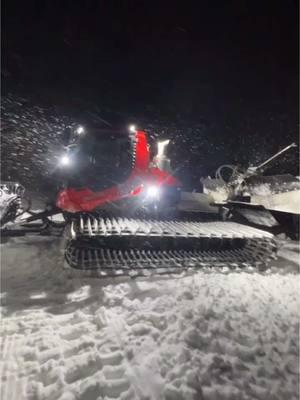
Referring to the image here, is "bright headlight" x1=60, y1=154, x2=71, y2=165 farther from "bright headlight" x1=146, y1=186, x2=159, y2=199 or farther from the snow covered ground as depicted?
the snow covered ground

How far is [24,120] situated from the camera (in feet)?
50.0

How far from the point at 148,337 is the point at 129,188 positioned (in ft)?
10.6

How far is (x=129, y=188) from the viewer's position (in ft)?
16.6

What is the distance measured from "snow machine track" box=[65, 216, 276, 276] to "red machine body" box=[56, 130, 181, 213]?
0.80m

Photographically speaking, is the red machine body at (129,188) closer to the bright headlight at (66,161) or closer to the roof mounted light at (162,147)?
the bright headlight at (66,161)

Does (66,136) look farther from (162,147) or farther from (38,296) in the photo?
(38,296)

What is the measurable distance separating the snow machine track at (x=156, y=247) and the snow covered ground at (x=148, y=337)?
0.69ft

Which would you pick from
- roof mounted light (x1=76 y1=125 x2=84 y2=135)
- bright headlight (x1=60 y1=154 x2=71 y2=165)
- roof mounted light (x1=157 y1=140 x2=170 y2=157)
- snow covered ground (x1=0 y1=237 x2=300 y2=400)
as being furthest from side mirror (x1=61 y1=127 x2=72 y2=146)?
snow covered ground (x1=0 y1=237 x2=300 y2=400)

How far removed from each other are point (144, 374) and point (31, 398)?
709 mm

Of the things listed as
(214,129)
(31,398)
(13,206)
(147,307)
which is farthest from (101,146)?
(214,129)

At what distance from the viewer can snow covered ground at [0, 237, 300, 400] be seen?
1696 mm

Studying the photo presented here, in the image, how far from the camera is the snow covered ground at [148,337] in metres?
1.70

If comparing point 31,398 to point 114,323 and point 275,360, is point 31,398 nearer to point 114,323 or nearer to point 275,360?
point 114,323

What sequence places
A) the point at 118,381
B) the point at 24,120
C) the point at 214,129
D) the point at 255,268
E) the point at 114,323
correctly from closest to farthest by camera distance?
the point at 118,381
the point at 114,323
the point at 255,268
the point at 24,120
the point at 214,129
